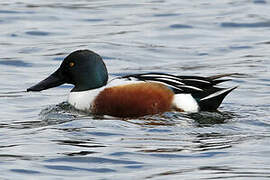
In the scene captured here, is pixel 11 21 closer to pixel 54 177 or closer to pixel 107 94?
pixel 107 94

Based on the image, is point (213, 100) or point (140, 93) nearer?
point (140, 93)

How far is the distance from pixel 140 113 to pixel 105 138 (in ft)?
3.34

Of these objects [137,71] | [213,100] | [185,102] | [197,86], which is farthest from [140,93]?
[137,71]

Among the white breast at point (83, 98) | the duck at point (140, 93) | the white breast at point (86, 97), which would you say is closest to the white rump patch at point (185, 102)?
the duck at point (140, 93)

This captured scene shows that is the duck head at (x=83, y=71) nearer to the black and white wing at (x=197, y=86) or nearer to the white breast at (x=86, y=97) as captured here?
the white breast at (x=86, y=97)

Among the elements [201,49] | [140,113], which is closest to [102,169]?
[140,113]

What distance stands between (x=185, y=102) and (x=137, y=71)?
9.16ft

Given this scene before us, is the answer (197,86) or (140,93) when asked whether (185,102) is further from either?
(140,93)

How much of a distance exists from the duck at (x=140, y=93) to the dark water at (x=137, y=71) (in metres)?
0.15

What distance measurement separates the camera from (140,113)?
977cm

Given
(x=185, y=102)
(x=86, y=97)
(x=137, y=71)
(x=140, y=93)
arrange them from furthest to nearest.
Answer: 1. (x=137, y=71)
2. (x=86, y=97)
3. (x=185, y=102)
4. (x=140, y=93)

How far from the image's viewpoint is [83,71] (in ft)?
34.0

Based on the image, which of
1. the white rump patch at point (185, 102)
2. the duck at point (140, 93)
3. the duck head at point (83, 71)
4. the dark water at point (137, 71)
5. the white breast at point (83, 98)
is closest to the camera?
the dark water at point (137, 71)

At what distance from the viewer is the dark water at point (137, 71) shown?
782cm
